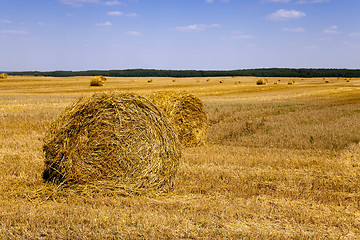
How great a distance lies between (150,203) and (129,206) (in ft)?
1.20

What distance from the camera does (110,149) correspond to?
6.70 m

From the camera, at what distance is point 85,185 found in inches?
252

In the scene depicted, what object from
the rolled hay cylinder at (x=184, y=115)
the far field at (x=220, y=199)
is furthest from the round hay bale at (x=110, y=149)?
the rolled hay cylinder at (x=184, y=115)

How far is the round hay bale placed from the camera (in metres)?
6.52

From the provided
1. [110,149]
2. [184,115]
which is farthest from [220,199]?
[184,115]

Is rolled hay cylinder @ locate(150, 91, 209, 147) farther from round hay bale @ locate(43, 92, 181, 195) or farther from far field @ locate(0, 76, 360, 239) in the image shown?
round hay bale @ locate(43, 92, 181, 195)

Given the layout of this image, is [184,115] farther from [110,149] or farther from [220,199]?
[220,199]

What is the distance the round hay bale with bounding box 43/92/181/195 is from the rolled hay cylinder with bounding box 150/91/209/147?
3962 millimetres

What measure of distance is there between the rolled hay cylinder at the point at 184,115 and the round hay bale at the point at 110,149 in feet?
13.0

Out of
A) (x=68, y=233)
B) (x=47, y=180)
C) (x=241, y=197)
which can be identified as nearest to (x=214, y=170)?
(x=241, y=197)

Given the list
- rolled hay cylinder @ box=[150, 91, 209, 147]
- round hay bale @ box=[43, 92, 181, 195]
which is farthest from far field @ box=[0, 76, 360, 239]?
rolled hay cylinder @ box=[150, 91, 209, 147]

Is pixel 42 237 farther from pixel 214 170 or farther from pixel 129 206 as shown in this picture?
pixel 214 170

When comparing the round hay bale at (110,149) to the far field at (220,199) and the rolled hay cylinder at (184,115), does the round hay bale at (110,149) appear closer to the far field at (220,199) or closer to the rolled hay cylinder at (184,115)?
the far field at (220,199)

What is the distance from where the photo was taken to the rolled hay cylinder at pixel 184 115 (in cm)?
1104
